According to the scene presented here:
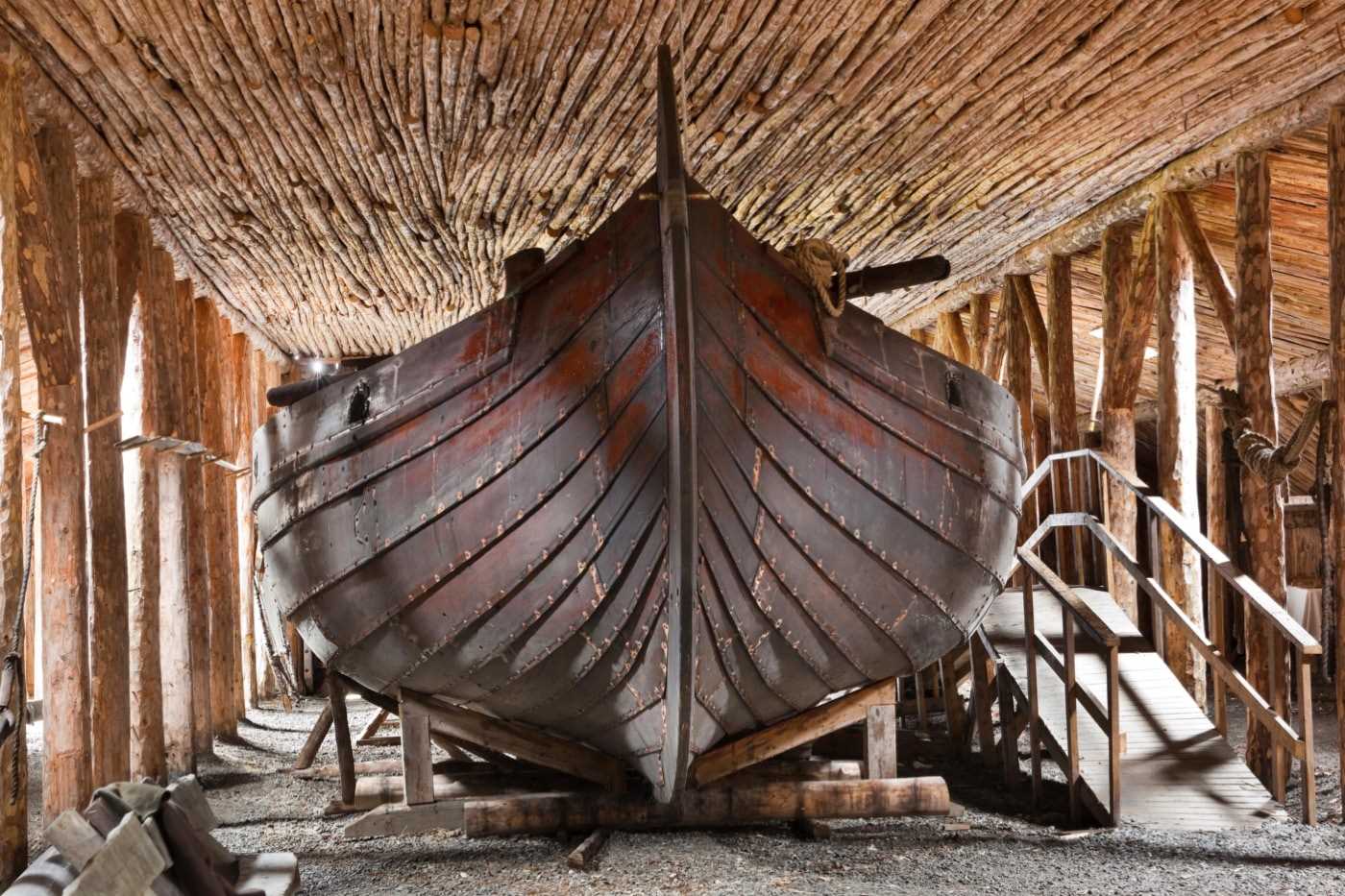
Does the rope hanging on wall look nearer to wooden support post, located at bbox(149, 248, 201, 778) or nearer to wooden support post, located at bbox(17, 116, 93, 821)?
wooden support post, located at bbox(17, 116, 93, 821)

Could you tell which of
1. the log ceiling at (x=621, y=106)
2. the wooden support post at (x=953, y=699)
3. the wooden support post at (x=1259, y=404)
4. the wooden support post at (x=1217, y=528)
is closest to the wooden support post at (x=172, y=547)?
the log ceiling at (x=621, y=106)

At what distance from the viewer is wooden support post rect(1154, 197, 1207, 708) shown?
21.8 feet

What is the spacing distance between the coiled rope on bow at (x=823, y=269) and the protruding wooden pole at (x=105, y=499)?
334 cm

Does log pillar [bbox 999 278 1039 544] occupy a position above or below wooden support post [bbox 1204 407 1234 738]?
above

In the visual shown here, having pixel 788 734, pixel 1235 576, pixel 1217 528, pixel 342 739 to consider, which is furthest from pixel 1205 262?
pixel 342 739

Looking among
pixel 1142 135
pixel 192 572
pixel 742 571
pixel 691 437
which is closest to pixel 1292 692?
pixel 1142 135

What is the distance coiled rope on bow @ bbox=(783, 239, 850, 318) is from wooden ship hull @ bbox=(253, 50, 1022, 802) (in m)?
0.06

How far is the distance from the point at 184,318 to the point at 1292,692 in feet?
25.9

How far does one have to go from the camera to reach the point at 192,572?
7375mm

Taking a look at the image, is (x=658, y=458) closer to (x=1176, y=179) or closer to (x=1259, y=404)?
(x=1259, y=404)

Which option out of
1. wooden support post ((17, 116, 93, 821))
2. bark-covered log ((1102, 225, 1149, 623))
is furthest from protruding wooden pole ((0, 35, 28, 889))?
bark-covered log ((1102, 225, 1149, 623))

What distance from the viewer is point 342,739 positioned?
5.29 metres

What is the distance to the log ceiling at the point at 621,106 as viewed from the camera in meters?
4.63

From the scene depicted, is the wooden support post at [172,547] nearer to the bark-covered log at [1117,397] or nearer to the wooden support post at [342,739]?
the wooden support post at [342,739]
